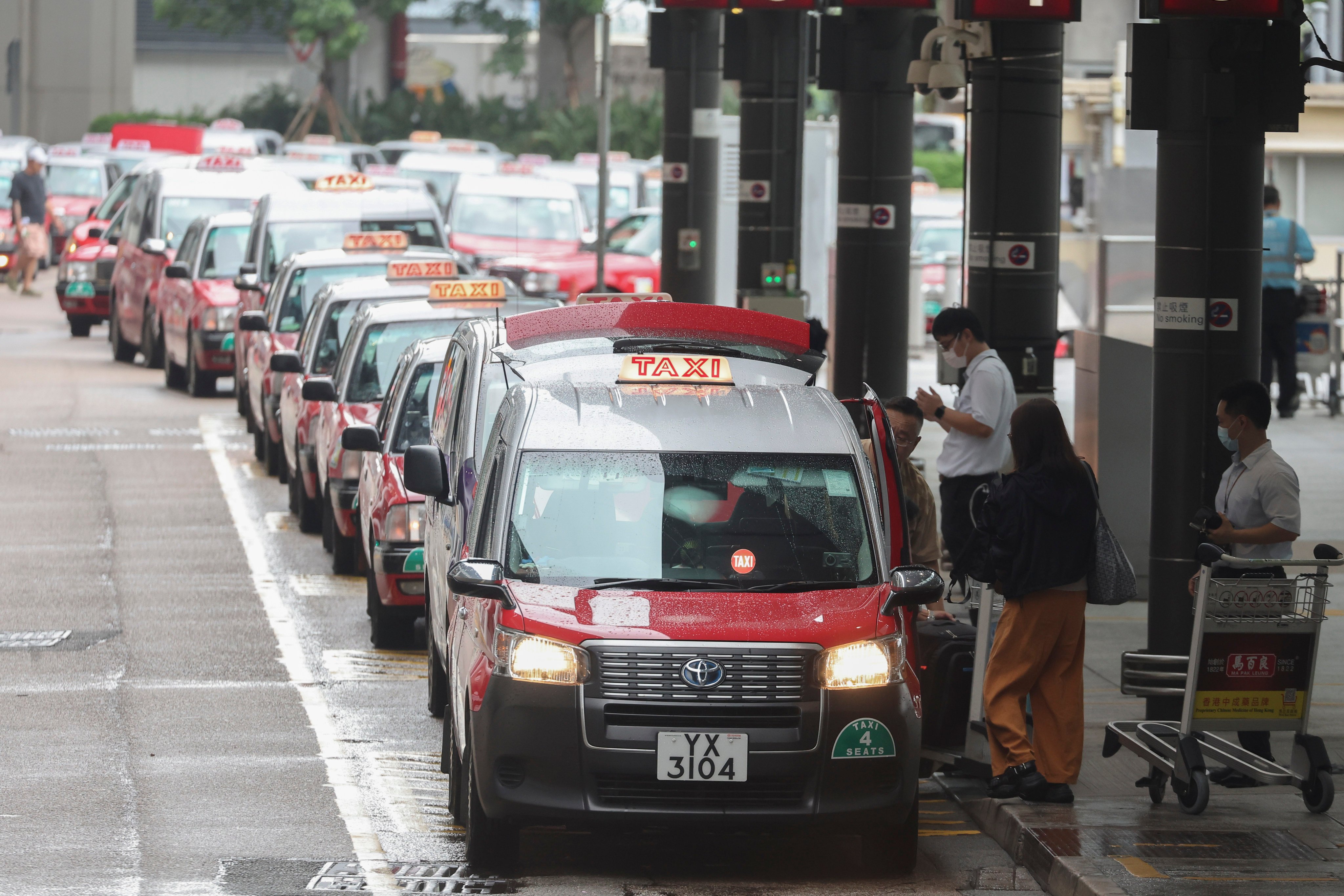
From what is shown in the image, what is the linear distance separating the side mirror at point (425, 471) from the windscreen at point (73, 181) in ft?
112

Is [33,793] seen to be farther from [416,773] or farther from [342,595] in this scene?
[342,595]

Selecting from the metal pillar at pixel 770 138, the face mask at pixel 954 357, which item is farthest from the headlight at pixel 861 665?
the metal pillar at pixel 770 138

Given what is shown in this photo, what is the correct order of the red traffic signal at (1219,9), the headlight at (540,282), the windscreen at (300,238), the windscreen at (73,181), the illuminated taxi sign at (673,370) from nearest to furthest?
the illuminated taxi sign at (673,370), the red traffic signal at (1219,9), the windscreen at (300,238), the headlight at (540,282), the windscreen at (73,181)

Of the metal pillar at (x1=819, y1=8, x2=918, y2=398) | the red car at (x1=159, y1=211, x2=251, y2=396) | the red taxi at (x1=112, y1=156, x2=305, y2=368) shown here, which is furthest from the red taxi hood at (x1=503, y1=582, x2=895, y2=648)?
the red taxi at (x1=112, y1=156, x2=305, y2=368)

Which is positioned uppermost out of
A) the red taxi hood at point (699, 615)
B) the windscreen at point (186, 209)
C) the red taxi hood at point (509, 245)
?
the windscreen at point (186, 209)

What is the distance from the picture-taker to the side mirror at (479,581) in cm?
796

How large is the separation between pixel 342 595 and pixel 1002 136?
15.9 feet

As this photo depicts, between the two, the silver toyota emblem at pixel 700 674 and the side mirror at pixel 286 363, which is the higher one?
the side mirror at pixel 286 363

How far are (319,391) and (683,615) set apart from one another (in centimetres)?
715

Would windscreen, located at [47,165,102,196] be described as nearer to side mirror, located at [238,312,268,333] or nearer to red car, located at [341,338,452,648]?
side mirror, located at [238,312,268,333]

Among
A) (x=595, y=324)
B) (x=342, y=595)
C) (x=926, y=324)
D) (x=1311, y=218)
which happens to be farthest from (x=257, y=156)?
(x=595, y=324)

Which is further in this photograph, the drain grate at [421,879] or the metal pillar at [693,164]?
the metal pillar at [693,164]

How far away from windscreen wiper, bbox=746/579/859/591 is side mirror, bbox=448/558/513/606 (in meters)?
0.88

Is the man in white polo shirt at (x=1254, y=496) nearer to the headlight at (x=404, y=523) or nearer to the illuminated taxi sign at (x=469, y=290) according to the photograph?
the headlight at (x=404, y=523)
